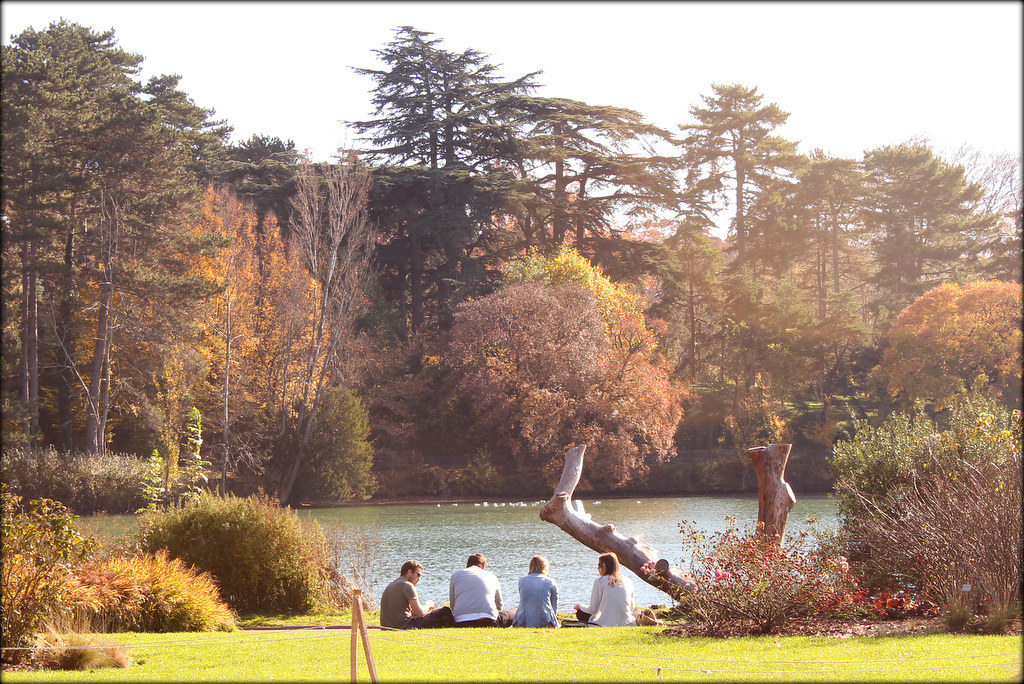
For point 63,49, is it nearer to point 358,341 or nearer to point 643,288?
point 358,341

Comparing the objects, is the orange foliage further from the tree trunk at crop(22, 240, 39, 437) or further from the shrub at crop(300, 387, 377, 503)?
the tree trunk at crop(22, 240, 39, 437)

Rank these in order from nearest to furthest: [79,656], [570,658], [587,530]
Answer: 1. [570,658]
2. [79,656]
3. [587,530]

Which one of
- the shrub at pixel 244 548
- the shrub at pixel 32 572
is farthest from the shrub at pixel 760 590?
the shrub at pixel 244 548

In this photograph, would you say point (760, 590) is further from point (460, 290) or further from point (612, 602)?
point (460, 290)

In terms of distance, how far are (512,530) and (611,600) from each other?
13.7 metres

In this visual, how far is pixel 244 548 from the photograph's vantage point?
13.2m

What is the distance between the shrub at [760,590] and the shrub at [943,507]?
103cm

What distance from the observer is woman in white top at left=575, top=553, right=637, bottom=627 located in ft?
33.6

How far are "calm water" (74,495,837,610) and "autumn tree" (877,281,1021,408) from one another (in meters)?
6.29

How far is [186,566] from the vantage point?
517 inches

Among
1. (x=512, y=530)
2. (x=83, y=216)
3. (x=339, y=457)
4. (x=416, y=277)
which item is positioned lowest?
(x=512, y=530)

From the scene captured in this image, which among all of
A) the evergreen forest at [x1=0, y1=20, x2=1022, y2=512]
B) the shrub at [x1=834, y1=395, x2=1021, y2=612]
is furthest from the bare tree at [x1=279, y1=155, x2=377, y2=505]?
the shrub at [x1=834, y1=395, x2=1021, y2=612]

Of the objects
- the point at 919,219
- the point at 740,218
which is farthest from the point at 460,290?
Answer: the point at 919,219

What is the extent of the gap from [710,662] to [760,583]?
187 centimetres
